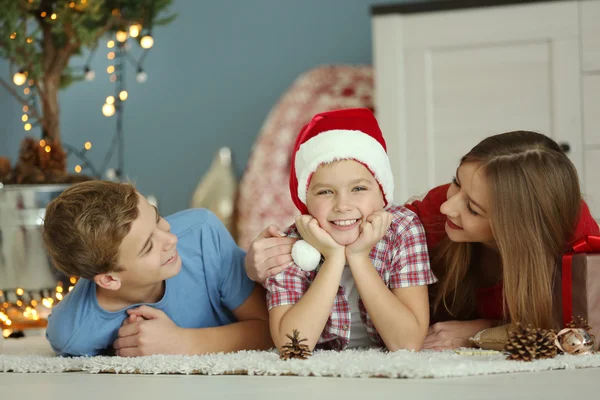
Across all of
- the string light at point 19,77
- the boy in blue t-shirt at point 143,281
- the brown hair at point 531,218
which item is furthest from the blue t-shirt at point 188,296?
the string light at point 19,77

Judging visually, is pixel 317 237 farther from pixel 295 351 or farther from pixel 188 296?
pixel 188 296

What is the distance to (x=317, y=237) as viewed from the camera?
1.33 meters

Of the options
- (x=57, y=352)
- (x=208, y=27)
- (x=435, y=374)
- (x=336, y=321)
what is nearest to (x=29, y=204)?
(x=57, y=352)

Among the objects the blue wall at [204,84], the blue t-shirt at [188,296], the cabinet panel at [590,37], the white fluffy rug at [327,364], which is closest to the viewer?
the white fluffy rug at [327,364]

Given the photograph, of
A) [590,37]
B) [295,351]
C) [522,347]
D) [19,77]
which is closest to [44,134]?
[19,77]

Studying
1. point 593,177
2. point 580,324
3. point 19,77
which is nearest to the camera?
point 580,324

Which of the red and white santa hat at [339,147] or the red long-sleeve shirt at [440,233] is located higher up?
the red and white santa hat at [339,147]

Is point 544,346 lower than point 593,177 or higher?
lower

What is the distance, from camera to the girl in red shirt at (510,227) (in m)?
1.29

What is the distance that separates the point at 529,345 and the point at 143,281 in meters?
0.63

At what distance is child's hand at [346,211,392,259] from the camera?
51.8 inches

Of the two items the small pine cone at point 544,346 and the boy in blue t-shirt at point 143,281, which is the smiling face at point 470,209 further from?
the boy in blue t-shirt at point 143,281

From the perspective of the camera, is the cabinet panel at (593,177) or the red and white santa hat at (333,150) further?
the cabinet panel at (593,177)

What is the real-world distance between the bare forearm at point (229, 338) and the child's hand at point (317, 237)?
23 centimetres
